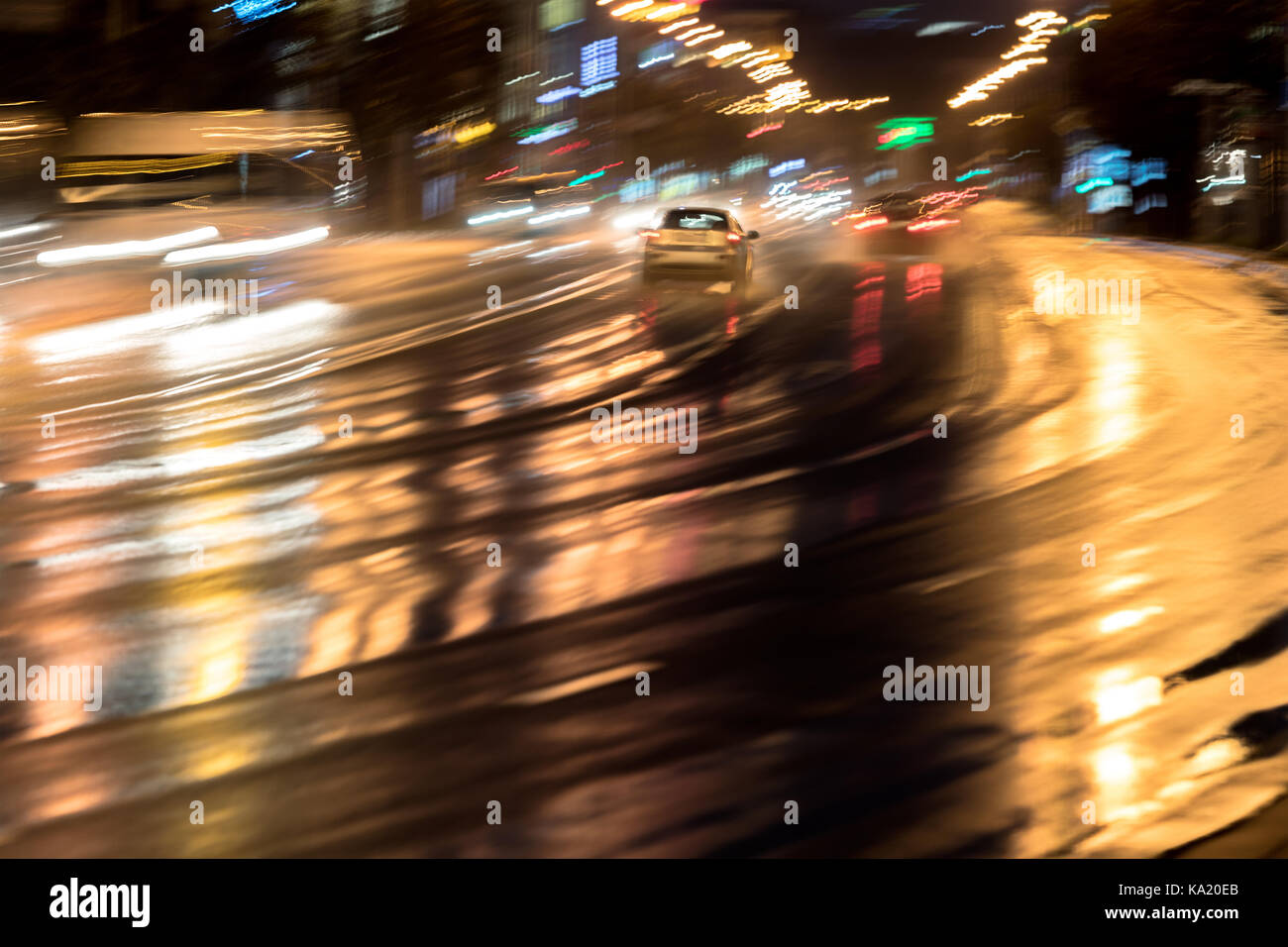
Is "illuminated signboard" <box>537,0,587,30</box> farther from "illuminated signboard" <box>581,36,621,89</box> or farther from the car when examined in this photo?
the car

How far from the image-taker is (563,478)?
34.6 ft

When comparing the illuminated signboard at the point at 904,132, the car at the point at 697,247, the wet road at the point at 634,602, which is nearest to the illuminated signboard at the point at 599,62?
the illuminated signboard at the point at 904,132

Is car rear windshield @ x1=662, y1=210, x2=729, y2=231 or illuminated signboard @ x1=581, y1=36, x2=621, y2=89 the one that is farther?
illuminated signboard @ x1=581, y1=36, x2=621, y2=89

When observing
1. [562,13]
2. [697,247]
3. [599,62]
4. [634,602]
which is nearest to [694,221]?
[697,247]

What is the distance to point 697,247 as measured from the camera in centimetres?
2397

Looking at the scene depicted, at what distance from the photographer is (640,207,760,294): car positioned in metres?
24.0

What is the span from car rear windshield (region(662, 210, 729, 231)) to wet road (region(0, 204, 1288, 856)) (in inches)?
305

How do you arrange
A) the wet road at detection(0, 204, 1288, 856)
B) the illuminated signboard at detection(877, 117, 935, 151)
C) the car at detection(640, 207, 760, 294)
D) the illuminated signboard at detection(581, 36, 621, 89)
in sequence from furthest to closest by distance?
the illuminated signboard at detection(877, 117, 935, 151) < the illuminated signboard at detection(581, 36, 621, 89) < the car at detection(640, 207, 760, 294) < the wet road at detection(0, 204, 1288, 856)

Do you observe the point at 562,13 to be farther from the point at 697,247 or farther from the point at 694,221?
the point at 697,247

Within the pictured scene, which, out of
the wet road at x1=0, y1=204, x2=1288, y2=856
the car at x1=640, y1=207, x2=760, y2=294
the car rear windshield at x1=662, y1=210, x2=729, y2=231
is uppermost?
the car rear windshield at x1=662, y1=210, x2=729, y2=231

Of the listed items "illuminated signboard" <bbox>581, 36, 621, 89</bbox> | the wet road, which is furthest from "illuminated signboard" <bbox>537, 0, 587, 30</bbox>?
the wet road

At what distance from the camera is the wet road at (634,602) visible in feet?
16.9

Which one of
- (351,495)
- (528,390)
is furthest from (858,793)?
(528,390)
